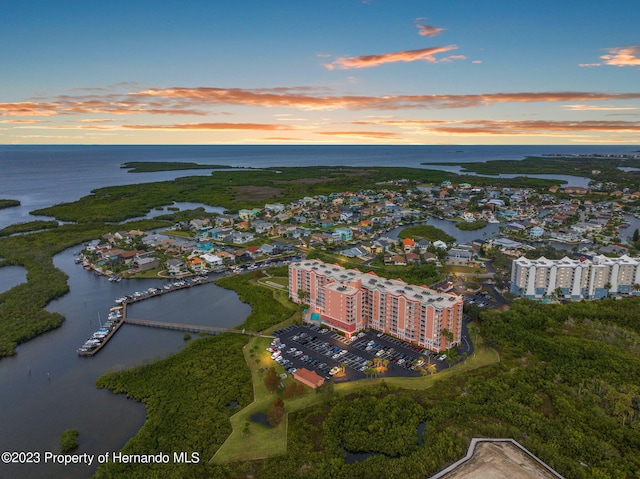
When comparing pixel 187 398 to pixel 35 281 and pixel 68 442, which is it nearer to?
pixel 68 442

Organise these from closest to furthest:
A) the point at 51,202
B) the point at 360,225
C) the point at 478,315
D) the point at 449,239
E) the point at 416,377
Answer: the point at 416,377 → the point at 478,315 → the point at 449,239 → the point at 360,225 → the point at 51,202

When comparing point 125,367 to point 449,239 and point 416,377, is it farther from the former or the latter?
point 449,239

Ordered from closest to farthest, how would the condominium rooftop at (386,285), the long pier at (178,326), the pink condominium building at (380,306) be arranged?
the pink condominium building at (380,306) → the condominium rooftop at (386,285) → the long pier at (178,326)

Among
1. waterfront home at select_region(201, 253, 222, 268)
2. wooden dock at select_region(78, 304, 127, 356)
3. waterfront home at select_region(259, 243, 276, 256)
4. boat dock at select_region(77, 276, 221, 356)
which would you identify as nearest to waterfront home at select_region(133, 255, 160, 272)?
waterfront home at select_region(201, 253, 222, 268)

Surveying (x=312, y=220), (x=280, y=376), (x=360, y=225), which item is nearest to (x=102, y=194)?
(x=312, y=220)

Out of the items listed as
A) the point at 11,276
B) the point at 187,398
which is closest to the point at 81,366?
the point at 187,398

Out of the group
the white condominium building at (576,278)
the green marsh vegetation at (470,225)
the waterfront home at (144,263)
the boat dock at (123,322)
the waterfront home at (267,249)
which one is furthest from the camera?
the green marsh vegetation at (470,225)

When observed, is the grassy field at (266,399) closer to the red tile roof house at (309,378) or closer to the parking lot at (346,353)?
the red tile roof house at (309,378)

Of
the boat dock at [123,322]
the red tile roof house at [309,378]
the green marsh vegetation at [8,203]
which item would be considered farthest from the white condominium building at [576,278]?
the green marsh vegetation at [8,203]
